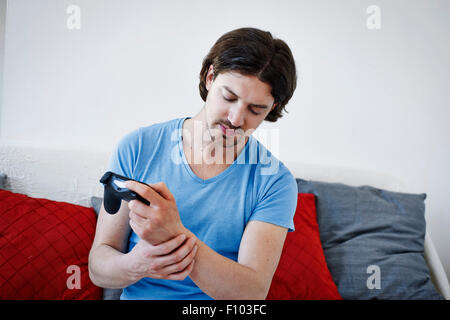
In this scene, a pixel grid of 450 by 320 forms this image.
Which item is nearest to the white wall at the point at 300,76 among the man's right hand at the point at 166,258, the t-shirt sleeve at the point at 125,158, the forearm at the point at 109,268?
the t-shirt sleeve at the point at 125,158

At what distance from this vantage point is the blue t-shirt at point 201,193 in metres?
0.81

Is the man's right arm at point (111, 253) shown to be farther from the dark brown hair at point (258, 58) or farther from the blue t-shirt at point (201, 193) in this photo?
the dark brown hair at point (258, 58)

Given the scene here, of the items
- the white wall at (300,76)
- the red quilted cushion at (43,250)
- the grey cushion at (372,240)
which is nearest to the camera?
the red quilted cushion at (43,250)

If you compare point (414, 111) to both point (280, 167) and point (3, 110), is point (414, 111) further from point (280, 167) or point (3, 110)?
point (3, 110)

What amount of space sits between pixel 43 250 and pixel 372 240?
45.9 inches

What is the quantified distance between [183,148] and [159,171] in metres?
0.09

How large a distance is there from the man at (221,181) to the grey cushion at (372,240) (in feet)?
1.93

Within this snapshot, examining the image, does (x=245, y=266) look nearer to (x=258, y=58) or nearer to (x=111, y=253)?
(x=111, y=253)

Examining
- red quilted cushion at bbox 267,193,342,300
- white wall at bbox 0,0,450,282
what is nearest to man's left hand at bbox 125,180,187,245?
red quilted cushion at bbox 267,193,342,300

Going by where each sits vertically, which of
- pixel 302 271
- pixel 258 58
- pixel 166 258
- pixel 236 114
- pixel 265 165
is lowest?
pixel 302 271

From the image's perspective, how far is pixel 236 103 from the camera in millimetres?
782

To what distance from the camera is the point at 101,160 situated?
53.1 inches

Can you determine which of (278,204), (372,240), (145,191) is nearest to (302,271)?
(372,240)

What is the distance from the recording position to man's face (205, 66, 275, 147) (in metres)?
0.77
